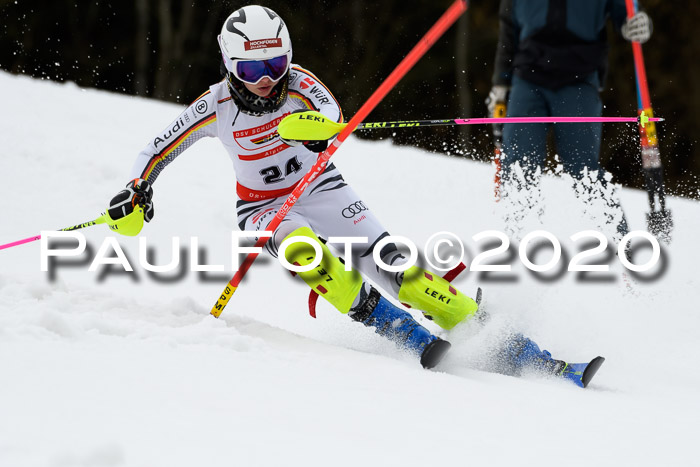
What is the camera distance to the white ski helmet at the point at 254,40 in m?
3.33

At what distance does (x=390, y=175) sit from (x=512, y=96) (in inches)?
106

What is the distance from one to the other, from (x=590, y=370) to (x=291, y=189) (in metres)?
1.50

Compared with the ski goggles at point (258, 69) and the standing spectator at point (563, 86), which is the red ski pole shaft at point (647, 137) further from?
the ski goggles at point (258, 69)

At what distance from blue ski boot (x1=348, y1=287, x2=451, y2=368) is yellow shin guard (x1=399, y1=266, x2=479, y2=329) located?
83 millimetres

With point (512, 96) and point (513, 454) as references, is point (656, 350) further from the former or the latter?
point (513, 454)

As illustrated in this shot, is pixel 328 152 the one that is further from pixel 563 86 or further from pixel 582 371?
pixel 563 86

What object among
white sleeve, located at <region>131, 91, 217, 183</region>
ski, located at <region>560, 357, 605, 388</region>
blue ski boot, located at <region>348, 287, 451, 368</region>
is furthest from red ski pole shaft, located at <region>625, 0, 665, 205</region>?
white sleeve, located at <region>131, 91, 217, 183</region>

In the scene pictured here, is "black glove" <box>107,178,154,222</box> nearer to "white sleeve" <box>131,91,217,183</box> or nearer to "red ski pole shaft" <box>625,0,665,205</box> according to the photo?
"white sleeve" <box>131,91,217,183</box>

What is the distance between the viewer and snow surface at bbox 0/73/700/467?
1880 mm

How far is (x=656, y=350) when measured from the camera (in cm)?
389

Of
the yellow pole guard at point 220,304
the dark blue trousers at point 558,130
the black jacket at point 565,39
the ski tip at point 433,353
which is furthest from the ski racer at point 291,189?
the black jacket at point 565,39

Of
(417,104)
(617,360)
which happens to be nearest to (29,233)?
(617,360)

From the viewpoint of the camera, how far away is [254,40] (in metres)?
3.33

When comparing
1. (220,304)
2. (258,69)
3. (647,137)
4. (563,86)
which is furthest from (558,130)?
(220,304)
